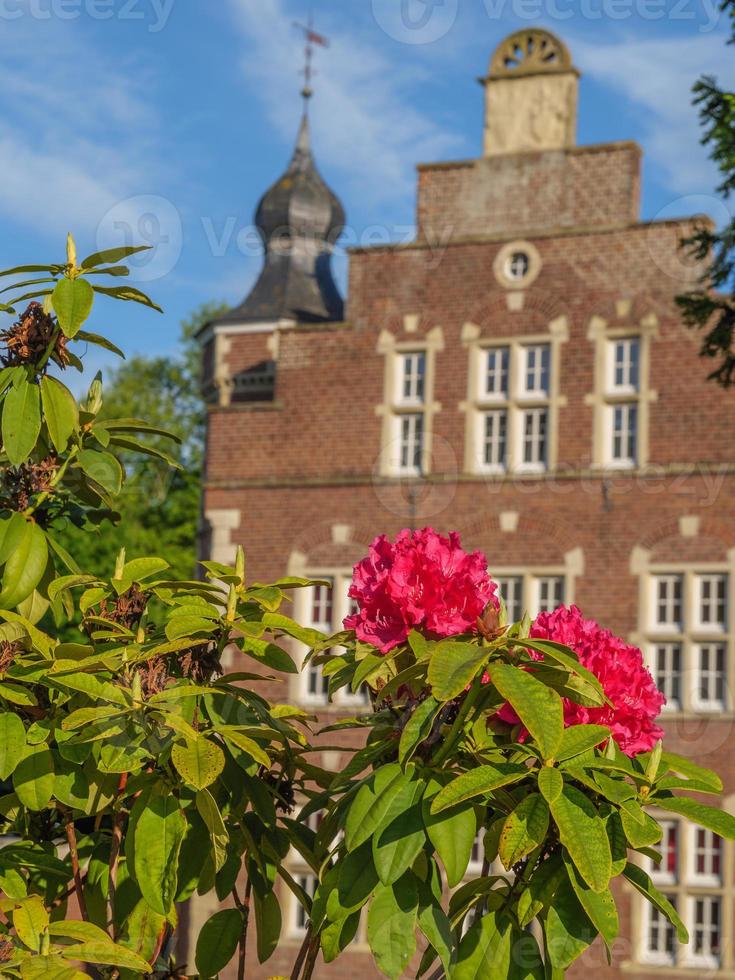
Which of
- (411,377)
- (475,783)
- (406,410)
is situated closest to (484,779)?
(475,783)

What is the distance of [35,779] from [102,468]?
918 mm

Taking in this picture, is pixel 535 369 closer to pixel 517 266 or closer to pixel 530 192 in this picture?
pixel 517 266

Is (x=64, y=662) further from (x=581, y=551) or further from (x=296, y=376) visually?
(x=296, y=376)

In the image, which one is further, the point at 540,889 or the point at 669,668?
the point at 669,668

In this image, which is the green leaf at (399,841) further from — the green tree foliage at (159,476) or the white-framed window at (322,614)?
the green tree foliage at (159,476)

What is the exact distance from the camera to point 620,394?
20156mm

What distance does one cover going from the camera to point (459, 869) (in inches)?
116

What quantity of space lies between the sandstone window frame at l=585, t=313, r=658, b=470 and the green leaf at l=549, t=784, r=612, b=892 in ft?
56.5

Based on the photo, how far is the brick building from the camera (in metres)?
19.3

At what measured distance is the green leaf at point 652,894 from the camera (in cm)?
314

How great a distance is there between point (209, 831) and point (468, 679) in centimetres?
79

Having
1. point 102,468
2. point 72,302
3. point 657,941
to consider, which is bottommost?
point 657,941

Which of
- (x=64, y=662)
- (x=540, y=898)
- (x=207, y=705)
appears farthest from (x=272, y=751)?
(x=540, y=898)

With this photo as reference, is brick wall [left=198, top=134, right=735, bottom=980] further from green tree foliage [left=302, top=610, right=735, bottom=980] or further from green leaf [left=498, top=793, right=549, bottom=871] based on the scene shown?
green leaf [left=498, top=793, right=549, bottom=871]
